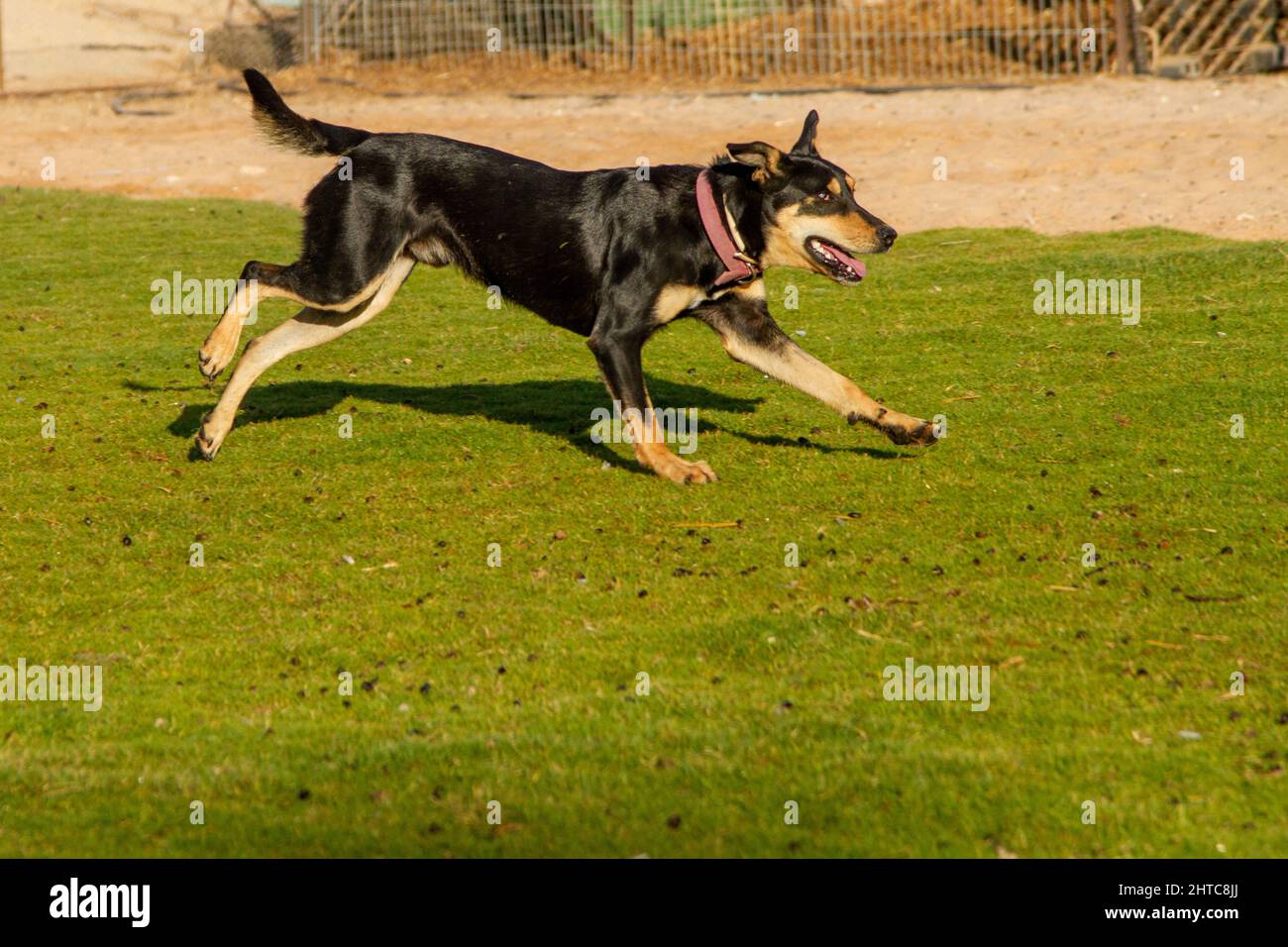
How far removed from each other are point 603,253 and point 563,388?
2246mm

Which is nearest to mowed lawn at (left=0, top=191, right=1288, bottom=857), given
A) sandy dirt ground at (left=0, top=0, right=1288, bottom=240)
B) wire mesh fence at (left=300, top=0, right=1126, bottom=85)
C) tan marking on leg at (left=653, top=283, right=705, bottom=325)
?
tan marking on leg at (left=653, top=283, right=705, bottom=325)

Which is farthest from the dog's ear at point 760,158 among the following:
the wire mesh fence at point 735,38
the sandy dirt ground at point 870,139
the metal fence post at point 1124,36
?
the wire mesh fence at point 735,38

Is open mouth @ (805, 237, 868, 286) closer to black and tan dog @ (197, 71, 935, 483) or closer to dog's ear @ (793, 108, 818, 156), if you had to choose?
black and tan dog @ (197, 71, 935, 483)

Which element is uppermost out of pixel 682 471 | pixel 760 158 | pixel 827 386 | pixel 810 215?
pixel 760 158

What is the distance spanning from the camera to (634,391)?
823cm

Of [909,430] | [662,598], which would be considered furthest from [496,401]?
[662,598]

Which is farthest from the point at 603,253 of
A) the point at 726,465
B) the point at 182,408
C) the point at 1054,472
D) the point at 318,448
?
the point at 182,408

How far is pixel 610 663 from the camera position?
599cm

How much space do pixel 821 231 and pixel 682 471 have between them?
1.50 metres

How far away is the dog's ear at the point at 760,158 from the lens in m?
7.94

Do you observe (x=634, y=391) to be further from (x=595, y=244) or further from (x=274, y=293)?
(x=274, y=293)

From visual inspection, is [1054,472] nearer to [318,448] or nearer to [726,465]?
[726,465]

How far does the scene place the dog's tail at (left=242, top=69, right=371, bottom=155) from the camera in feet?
28.4

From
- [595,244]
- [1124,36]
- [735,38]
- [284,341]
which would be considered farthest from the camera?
[735,38]
